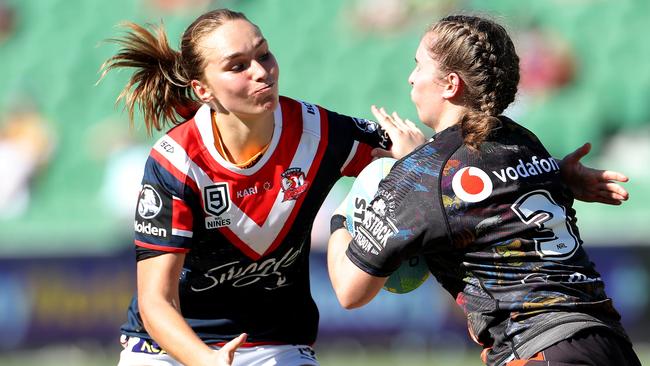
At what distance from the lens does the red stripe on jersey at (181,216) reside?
383 cm

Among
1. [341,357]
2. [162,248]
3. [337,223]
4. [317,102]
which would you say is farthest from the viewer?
[317,102]

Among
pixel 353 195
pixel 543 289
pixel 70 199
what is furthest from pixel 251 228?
pixel 70 199

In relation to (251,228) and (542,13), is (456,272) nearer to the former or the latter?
(251,228)

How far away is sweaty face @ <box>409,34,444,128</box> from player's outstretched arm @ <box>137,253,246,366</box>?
1057 millimetres

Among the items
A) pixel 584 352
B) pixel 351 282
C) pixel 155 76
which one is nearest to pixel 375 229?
pixel 351 282

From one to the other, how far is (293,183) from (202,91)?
50 centimetres

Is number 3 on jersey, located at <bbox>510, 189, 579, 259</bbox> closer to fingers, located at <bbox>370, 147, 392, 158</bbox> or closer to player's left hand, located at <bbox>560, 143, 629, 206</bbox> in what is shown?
player's left hand, located at <bbox>560, 143, 629, 206</bbox>

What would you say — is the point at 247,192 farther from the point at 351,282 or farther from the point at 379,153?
the point at 351,282

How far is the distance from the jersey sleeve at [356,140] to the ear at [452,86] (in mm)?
878

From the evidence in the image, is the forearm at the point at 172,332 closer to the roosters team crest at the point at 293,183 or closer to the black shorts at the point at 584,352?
the roosters team crest at the point at 293,183

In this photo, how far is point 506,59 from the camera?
339cm

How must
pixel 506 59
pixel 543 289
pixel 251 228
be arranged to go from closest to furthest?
pixel 543 289, pixel 506 59, pixel 251 228

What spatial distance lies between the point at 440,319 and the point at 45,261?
Result: 3.36m

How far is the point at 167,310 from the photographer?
12.2ft
